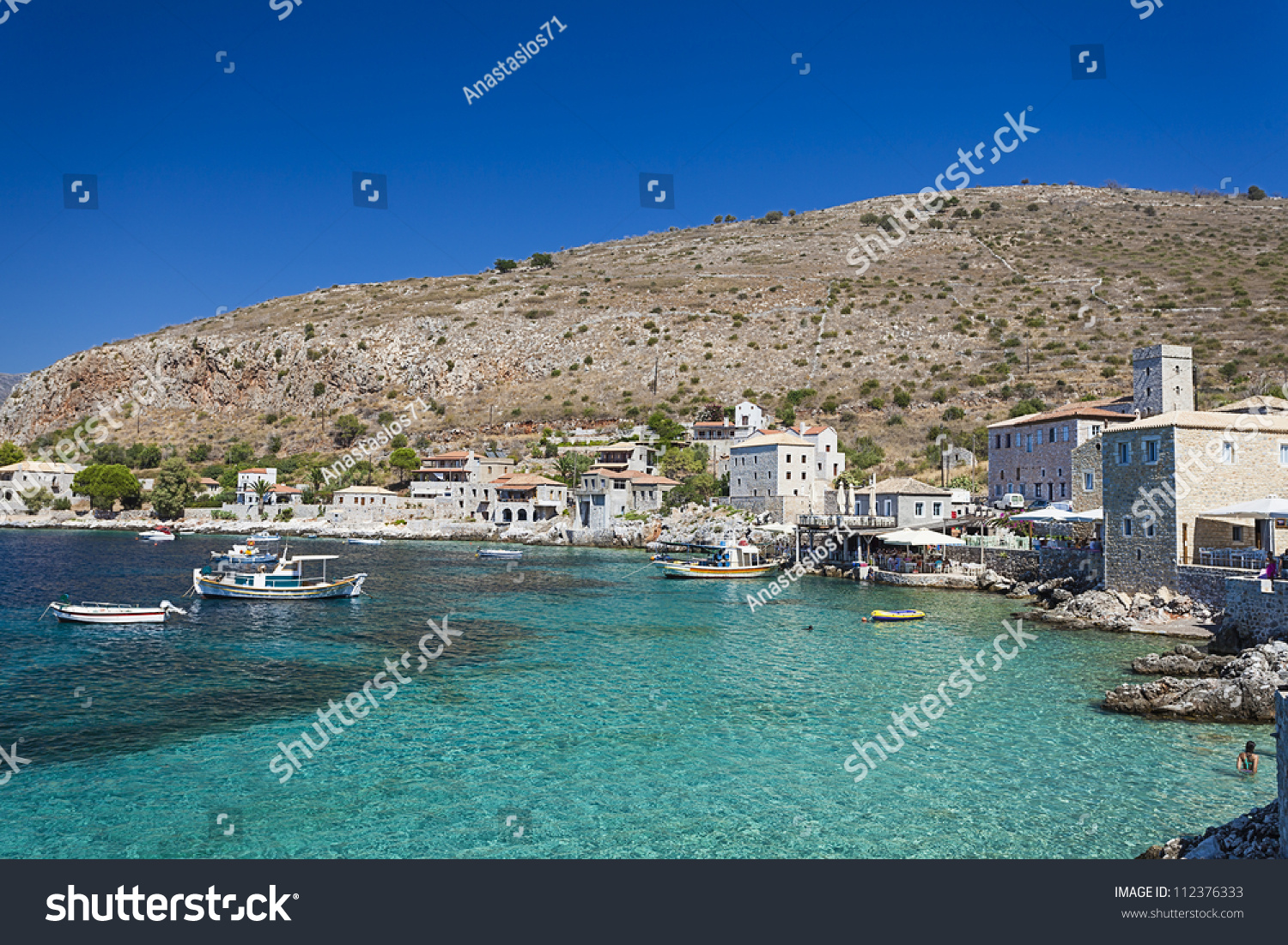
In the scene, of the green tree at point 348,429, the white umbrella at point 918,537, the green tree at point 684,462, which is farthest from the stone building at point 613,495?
the green tree at point 348,429

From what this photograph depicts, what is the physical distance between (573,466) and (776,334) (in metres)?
33.7

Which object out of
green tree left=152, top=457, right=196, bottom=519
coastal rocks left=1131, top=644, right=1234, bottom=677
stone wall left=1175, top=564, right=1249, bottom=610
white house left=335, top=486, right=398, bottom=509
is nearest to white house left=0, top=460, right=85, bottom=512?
green tree left=152, top=457, right=196, bottom=519

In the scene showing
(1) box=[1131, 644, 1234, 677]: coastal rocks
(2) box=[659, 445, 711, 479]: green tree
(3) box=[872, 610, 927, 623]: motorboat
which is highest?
(2) box=[659, 445, 711, 479]: green tree

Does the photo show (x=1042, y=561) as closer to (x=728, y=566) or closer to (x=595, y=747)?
(x=728, y=566)

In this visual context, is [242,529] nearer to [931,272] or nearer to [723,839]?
[723,839]

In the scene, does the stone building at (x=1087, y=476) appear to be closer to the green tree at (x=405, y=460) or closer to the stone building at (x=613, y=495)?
the stone building at (x=613, y=495)

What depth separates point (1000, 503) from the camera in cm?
4750

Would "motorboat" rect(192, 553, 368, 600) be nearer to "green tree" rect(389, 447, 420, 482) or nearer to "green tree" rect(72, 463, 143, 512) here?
"green tree" rect(389, 447, 420, 482)

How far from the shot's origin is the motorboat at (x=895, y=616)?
2941 cm

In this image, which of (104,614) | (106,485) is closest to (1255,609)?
(104,614)

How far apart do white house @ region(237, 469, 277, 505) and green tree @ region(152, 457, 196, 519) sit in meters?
4.65

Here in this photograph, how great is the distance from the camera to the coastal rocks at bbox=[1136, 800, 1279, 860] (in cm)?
850

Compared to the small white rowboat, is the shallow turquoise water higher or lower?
lower
